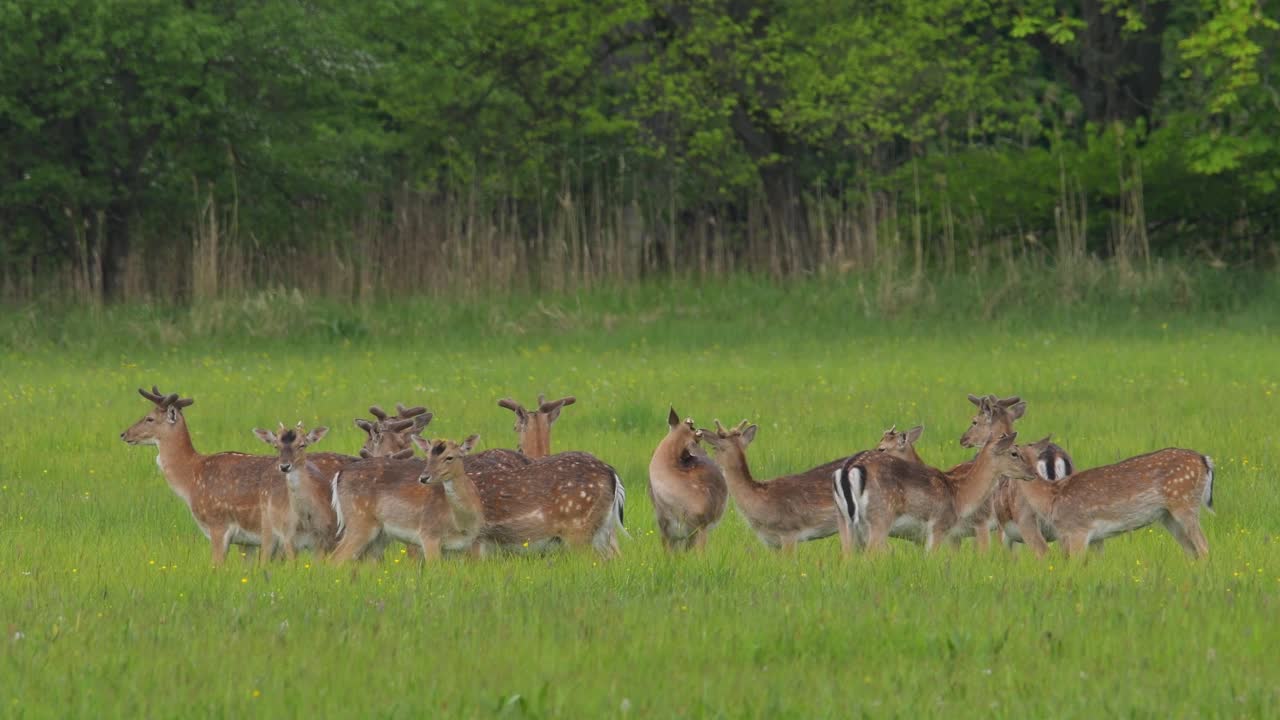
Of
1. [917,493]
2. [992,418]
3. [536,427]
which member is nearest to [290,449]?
[536,427]

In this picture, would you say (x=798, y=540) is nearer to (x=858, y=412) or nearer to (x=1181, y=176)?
(x=858, y=412)

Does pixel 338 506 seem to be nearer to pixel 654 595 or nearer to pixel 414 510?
pixel 414 510

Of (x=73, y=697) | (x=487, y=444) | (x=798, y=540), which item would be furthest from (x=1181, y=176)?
(x=73, y=697)

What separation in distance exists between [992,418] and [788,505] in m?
2.11

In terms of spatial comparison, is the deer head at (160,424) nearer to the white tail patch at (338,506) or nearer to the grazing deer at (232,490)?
the grazing deer at (232,490)

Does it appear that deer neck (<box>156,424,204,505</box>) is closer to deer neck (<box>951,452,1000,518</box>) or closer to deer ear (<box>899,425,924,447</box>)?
deer ear (<box>899,425,924,447</box>)

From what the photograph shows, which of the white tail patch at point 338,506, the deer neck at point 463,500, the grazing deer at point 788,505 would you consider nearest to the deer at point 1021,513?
the grazing deer at point 788,505

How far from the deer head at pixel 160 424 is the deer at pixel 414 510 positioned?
245cm

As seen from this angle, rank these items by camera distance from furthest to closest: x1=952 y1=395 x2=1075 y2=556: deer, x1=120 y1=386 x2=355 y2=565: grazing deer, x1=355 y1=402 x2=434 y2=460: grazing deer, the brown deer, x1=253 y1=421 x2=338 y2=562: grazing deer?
the brown deer
x1=355 y1=402 x2=434 y2=460: grazing deer
x1=120 y1=386 x2=355 y2=565: grazing deer
x1=952 y1=395 x2=1075 y2=556: deer
x1=253 y1=421 x2=338 y2=562: grazing deer

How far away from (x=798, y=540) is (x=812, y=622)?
3.05 meters

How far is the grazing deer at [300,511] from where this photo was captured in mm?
11188

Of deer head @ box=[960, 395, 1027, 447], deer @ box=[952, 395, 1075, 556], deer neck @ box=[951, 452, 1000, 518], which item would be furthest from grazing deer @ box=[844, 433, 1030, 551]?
deer head @ box=[960, 395, 1027, 447]

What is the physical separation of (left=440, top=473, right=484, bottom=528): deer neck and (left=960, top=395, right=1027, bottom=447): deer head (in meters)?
3.55

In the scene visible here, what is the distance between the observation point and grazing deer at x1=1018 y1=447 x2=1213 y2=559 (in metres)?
11.1
